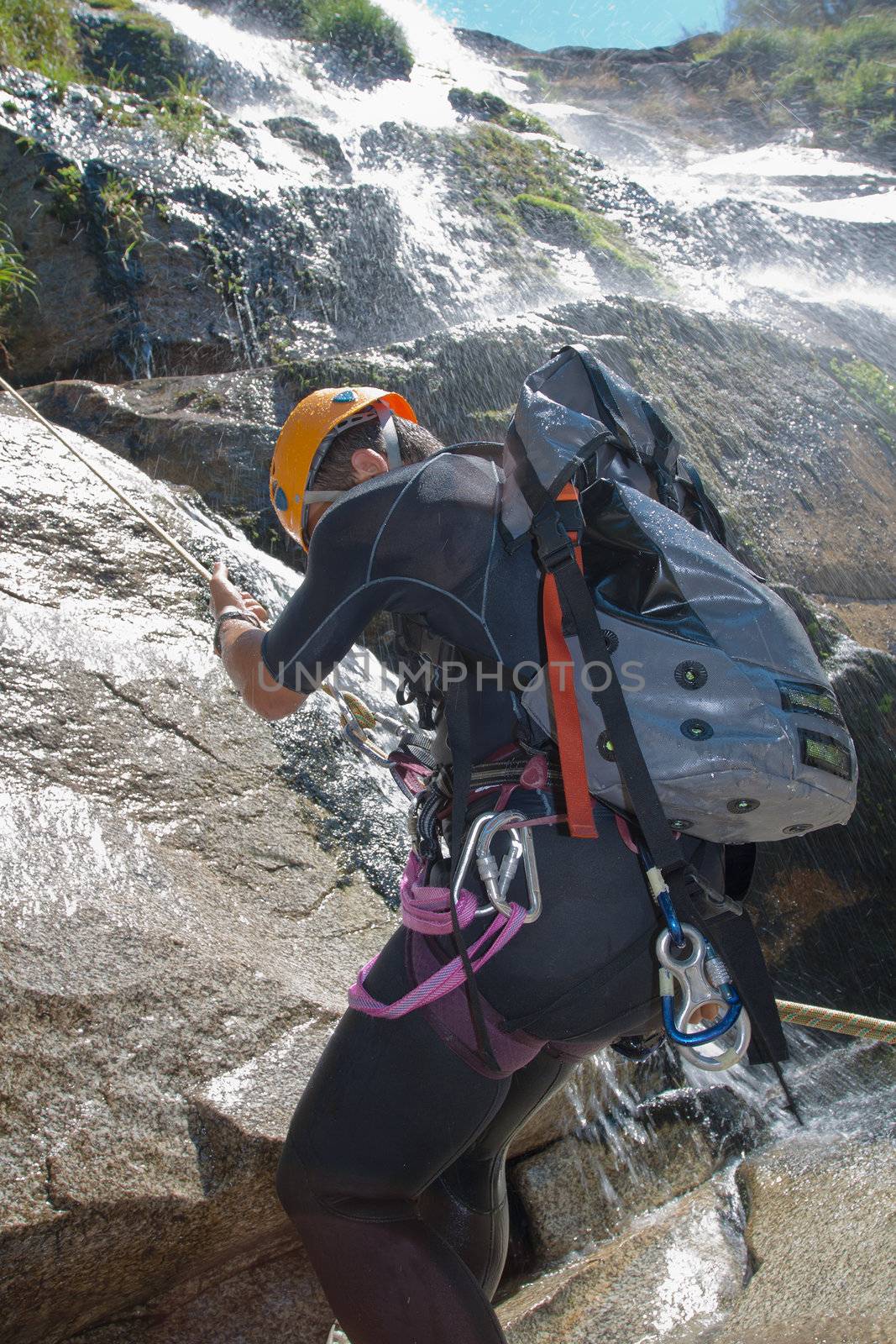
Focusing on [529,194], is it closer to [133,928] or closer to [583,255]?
[583,255]

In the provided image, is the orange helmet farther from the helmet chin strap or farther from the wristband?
the wristband

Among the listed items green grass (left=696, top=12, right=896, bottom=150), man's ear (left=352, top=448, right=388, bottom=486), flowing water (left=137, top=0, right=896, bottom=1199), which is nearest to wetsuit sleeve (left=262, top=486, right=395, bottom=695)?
man's ear (left=352, top=448, right=388, bottom=486)

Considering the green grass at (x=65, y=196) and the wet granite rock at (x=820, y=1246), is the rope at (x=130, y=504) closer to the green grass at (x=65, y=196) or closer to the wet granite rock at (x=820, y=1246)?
the wet granite rock at (x=820, y=1246)

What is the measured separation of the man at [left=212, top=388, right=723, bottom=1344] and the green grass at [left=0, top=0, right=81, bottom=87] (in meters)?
7.89

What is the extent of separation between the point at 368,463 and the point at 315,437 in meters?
0.15

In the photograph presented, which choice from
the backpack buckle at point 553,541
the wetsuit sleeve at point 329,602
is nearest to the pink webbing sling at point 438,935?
the wetsuit sleeve at point 329,602

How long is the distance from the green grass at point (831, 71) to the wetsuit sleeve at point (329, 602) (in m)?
20.6

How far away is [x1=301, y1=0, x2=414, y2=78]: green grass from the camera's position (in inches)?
525

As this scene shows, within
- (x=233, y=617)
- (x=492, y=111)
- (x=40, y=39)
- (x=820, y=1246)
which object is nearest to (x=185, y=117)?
(x=40, y=39)

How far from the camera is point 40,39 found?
8750mm

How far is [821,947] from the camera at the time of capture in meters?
5.09

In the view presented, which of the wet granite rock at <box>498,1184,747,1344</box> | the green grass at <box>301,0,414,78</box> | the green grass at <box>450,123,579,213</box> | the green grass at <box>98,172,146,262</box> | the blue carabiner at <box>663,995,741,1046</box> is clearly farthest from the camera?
the green grass at <box>301,0,414,78</box>

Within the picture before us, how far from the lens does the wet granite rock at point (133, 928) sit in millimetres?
2162

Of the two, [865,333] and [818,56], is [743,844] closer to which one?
[865,333]
